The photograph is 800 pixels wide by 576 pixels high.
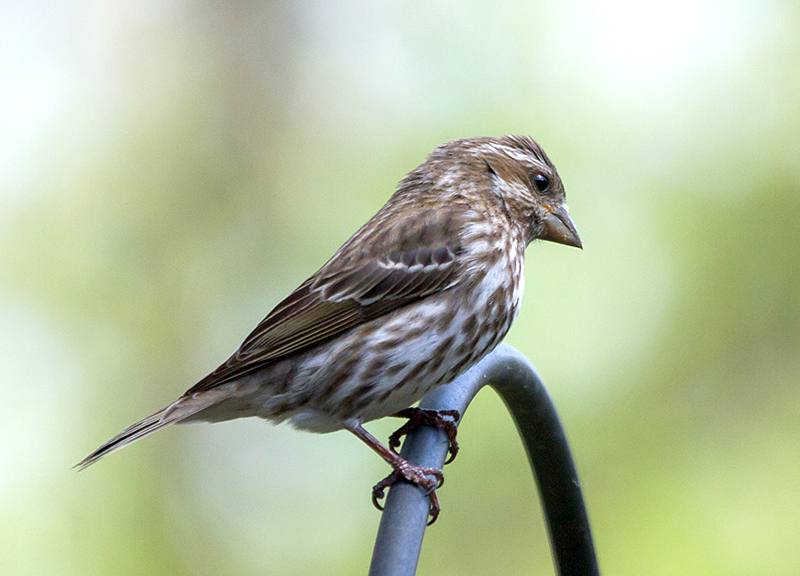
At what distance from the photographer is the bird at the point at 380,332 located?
3.72m

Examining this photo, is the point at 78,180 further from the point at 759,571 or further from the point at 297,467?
the point at 759,571

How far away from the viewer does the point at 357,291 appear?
13.0 feet

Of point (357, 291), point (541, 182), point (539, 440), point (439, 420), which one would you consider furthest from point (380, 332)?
point (541, 182)

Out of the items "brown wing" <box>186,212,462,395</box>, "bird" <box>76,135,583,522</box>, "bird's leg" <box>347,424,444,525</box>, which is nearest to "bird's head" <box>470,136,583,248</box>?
"bird" <box>76,135,583,522</box>

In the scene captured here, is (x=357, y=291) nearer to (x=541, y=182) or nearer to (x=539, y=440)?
(x=539, y=440)

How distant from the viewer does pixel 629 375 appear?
6664mm

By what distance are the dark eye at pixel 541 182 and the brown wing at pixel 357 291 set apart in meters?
0.48

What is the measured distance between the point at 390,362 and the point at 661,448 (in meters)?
3.53

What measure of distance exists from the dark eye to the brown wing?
482mm

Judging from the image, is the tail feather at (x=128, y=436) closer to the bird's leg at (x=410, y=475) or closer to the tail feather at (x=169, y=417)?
the tail feather at (x=169, y=417)

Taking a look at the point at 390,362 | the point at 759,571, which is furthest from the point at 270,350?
the point at 759,571

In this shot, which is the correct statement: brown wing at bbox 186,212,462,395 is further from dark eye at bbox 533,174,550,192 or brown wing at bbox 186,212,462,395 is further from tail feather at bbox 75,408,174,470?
dark eye at bbox 533,174,550,192

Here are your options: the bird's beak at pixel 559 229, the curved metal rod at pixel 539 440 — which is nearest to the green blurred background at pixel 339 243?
the bird's beak at pixel 559 229

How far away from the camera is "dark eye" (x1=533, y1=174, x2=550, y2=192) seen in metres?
4.40
